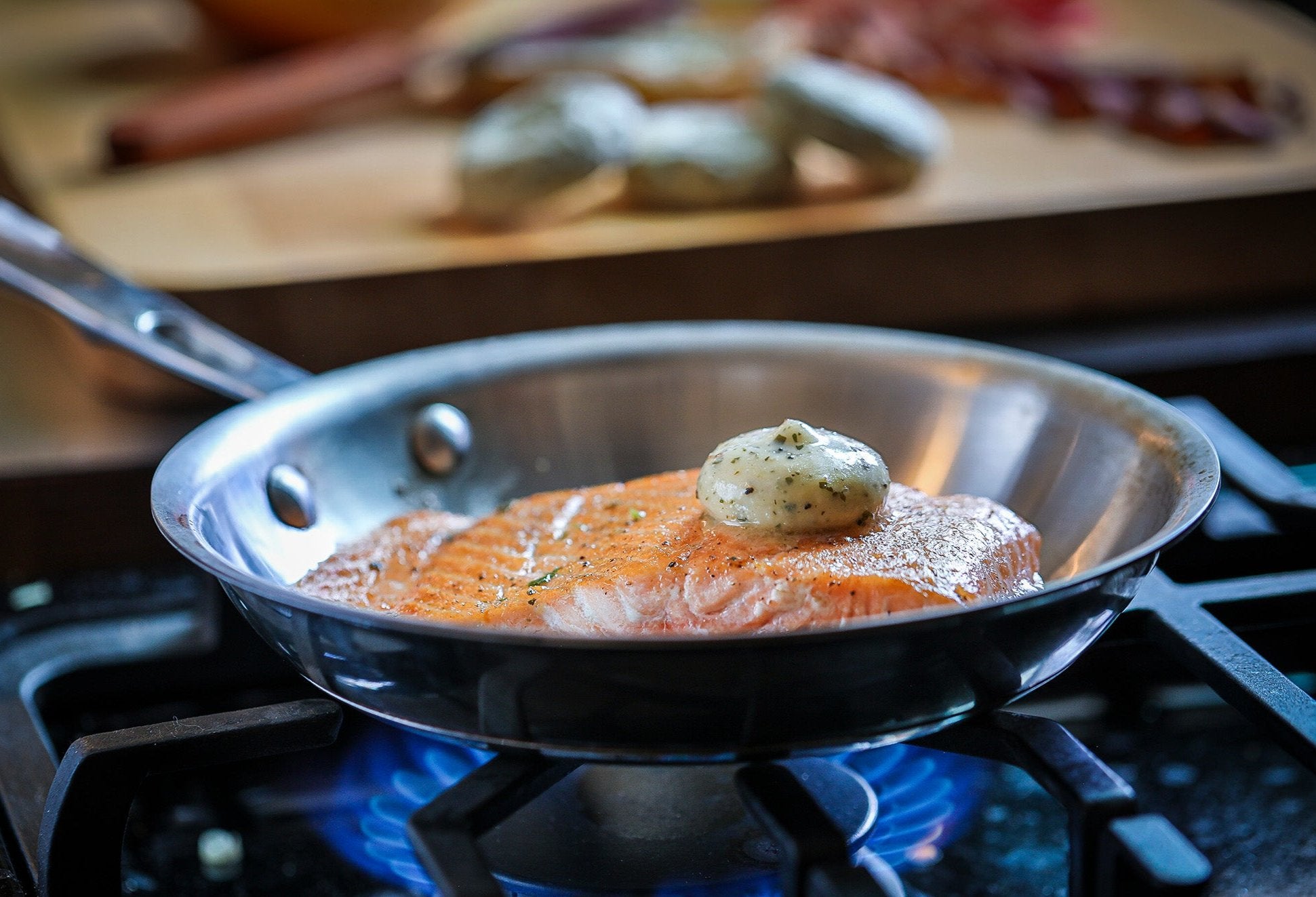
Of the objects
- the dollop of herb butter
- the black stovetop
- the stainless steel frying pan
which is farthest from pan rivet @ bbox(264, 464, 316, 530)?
the dollop of herb butter

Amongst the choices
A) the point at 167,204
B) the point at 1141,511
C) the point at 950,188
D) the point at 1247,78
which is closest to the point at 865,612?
the point at 1141,511

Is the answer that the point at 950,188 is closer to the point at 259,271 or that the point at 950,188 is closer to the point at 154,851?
the point at 259,271

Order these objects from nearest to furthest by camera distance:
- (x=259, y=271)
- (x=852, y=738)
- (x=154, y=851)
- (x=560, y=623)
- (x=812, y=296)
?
(x=852, y=738) < (x=560, y=623) < (x=154, y=851) < (x=259, y=271) < (x=812, y=296)

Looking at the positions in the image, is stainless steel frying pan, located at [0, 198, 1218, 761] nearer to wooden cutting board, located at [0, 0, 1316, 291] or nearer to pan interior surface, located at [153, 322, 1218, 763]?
pan interior surface, located at [153, 322, 1218, 763]

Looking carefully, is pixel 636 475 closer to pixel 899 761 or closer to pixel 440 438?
pixel 440 438

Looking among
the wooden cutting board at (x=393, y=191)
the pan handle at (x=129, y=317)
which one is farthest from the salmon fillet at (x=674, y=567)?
the wooden cutting board at (x=393, y=191)

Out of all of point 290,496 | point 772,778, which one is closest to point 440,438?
point 290,496

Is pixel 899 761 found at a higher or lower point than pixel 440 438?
lower
